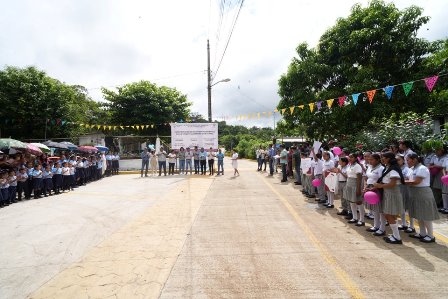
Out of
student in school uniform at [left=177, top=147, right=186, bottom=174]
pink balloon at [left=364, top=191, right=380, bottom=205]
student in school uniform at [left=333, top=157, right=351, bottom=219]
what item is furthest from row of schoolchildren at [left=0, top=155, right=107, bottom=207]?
pink balloon at [left=364, top=191, right=380, bottom=205]

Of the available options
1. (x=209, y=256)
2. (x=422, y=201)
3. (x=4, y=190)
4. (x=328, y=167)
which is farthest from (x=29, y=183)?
(x=422, y=201)

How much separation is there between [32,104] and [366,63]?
808 inches

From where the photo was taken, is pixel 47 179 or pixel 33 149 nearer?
pixel 47 179

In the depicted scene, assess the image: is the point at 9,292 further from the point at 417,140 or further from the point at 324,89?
the point at 324,89

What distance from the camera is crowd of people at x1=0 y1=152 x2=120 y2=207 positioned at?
1112 centimetres

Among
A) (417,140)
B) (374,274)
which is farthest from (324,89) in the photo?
(374,274)

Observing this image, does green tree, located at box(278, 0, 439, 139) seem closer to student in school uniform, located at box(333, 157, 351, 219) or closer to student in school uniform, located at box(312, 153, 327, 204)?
student in school uniform, located at box(312, 153, 327, 204)

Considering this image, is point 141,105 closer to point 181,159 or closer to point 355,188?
point 181,159

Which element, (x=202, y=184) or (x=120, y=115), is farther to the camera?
(x=120, y=115)

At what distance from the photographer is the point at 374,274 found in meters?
4.41

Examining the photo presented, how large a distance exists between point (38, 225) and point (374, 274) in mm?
7632

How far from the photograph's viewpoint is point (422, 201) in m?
5.73

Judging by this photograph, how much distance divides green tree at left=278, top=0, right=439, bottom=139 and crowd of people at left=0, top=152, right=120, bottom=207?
37.7 ft

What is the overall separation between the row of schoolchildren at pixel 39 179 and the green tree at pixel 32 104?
8335 millimetres
